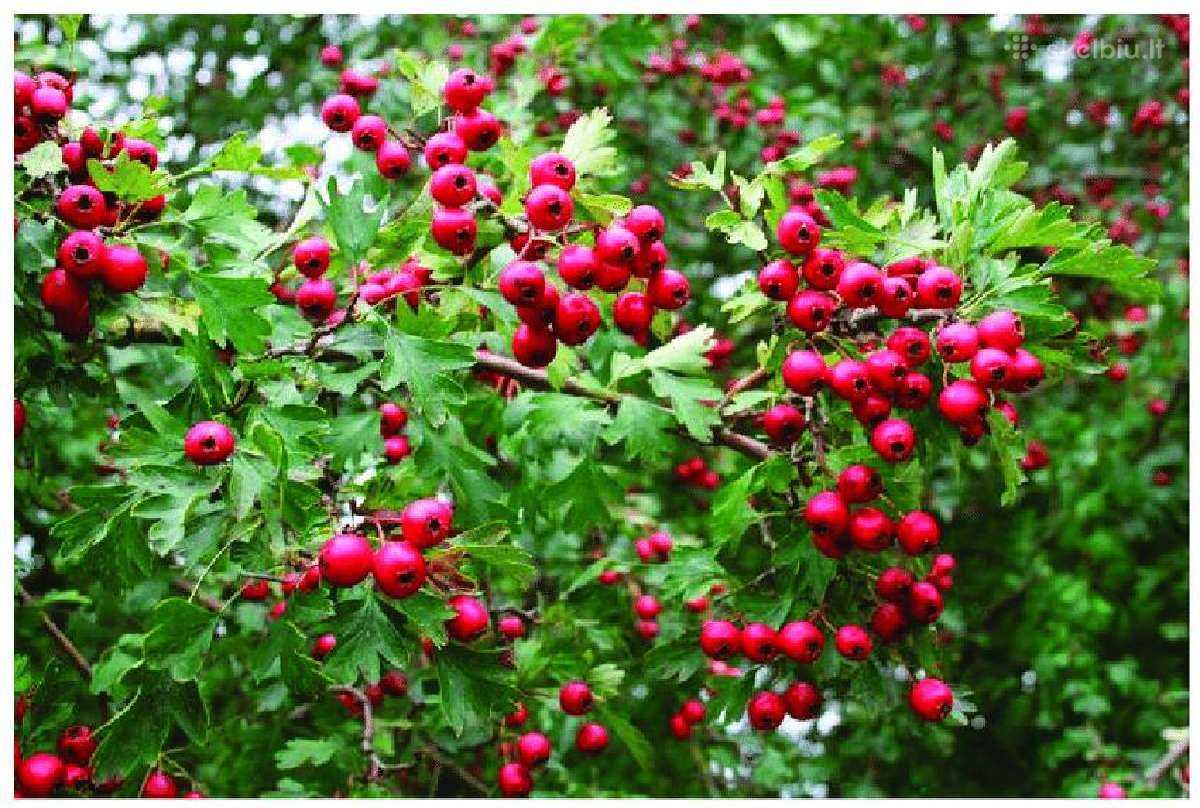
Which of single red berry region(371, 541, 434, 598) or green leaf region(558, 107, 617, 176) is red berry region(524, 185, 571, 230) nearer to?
green leaf region(558, 107, 617, 176)

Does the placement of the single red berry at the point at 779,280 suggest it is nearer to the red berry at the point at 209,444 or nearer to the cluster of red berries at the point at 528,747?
the red berry at the point at 209,444

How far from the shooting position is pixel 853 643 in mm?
2117

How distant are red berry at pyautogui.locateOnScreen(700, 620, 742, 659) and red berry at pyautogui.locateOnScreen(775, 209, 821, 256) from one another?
2.53 ft

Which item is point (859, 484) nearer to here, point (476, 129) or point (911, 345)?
point (911, 345)

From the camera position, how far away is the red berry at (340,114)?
7.38 feet

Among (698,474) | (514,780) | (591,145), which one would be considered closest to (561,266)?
(591,145)

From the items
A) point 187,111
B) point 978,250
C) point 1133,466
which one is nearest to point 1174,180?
point 1133,466

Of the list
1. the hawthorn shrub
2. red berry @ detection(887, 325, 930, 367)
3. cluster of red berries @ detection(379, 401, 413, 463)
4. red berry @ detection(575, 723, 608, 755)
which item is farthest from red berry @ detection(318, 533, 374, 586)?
red berry @ detection(575, 723, 608, 755)

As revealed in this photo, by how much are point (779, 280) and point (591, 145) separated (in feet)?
1.53

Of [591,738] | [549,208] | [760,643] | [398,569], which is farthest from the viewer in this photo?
[591,738]

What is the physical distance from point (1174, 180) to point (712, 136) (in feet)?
7.43

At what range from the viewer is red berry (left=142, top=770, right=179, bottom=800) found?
7.26 feet

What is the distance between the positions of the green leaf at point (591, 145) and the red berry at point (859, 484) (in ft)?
2.47
